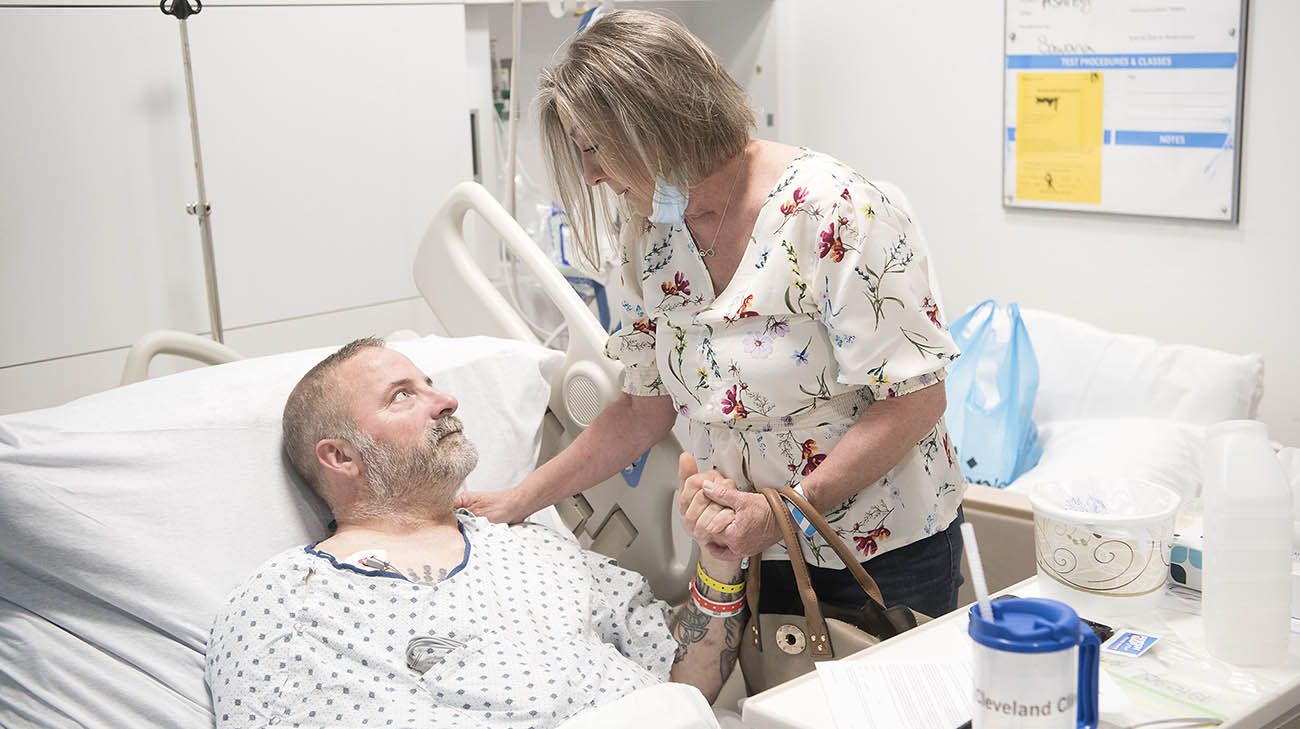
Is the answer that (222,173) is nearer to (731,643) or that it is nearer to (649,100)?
(649,100)

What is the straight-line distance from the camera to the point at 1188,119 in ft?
9.39

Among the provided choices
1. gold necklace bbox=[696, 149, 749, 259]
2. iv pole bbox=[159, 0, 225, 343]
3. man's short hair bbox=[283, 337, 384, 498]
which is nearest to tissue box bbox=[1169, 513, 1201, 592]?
gold necklace bbox=[696, 149, 749, 259]

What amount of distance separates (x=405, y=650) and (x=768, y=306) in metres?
0.69

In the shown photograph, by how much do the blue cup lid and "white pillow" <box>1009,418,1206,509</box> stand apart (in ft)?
4.91

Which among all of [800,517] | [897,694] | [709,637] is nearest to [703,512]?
[800,517]

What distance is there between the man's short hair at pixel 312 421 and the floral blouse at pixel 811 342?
525 millimetres

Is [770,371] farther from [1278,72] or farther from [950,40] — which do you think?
[950,40]

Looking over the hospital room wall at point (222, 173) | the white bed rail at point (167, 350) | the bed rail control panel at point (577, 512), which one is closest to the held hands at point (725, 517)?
the bed rail control panel at point (577, 512)

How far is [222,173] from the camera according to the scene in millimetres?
2385

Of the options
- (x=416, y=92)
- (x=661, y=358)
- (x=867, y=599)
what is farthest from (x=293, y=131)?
(x=867, y=599)

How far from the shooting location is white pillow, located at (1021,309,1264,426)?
2.68m

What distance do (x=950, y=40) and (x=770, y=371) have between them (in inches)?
82.0

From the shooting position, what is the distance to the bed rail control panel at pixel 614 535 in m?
2.16

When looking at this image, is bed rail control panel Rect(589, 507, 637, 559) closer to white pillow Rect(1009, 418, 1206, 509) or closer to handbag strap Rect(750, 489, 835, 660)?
handbag strap Rect(750, 489, 835, 660)
